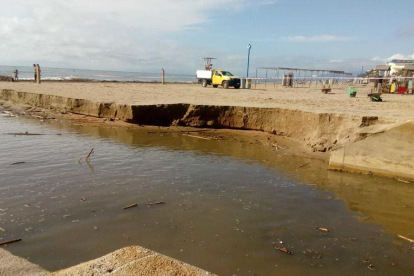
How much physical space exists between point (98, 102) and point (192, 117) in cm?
411

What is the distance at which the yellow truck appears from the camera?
89.6 ft

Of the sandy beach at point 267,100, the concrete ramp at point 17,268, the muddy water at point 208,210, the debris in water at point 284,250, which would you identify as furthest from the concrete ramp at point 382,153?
the concrete ramp at point 17,268

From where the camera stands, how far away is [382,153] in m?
6.94

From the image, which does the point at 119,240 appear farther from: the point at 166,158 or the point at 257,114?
the point at 257,114

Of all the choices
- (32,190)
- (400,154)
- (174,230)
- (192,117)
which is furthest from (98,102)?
(400,154)

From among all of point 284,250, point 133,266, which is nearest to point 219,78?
point 284,250

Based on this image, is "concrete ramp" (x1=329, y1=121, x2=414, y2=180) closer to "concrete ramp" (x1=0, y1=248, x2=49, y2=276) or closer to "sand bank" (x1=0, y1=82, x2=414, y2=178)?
"sand bank" (x1=0, y1=82, x2=414, y2=178)

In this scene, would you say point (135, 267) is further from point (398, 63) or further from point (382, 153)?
point (398, 63)

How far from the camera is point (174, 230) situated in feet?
14.0

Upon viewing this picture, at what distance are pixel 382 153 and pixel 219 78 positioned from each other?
875 inches

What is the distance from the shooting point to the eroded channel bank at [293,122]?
275 inches

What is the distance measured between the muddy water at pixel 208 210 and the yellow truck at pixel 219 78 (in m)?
19.6


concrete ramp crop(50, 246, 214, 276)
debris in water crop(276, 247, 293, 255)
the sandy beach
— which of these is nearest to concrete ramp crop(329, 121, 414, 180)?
the sandy beach

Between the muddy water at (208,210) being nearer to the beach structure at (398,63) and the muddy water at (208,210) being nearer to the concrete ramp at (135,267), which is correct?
the concrete ramp at (135,267)
